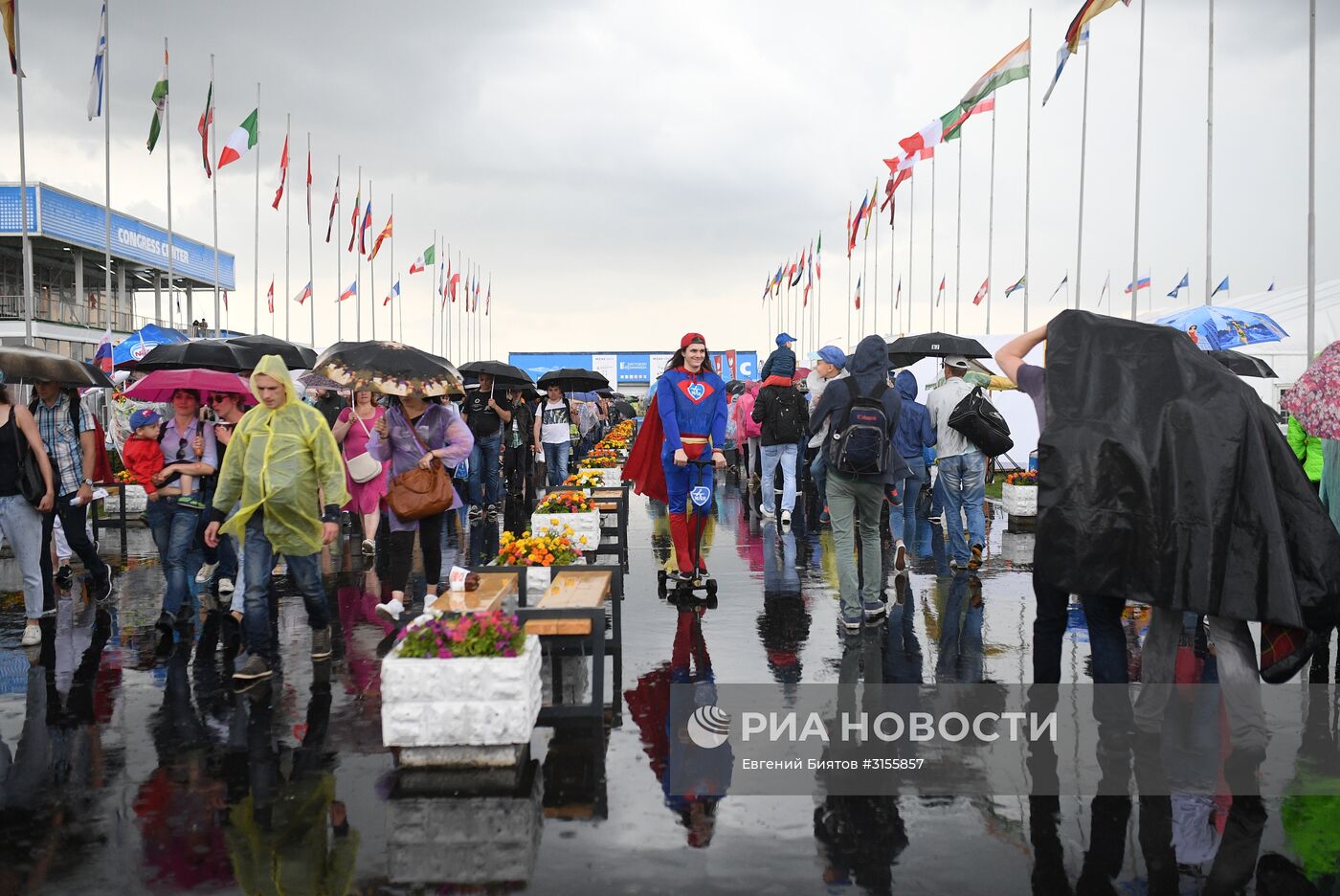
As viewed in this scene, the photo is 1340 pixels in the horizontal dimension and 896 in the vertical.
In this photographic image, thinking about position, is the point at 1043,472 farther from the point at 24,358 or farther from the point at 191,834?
the point at 24,358

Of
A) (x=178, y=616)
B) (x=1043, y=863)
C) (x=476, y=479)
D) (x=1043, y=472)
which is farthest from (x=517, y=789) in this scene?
(x=476, y=479)

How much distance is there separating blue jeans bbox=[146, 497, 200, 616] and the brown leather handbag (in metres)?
1.66

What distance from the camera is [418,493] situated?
7844mm

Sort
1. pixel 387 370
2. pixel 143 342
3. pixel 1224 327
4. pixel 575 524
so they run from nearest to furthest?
pixel 387 370, pixel 575 524, pixel 1224 327, pixel 143 342


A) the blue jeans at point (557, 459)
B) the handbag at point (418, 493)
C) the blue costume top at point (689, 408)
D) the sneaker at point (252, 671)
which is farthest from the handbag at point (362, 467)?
the blue jeans at point (557, 459)

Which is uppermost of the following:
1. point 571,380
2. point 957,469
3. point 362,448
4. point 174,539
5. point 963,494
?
point 571,380

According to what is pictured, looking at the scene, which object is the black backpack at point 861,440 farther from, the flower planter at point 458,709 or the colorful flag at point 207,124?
the colorful flag at point 207,124

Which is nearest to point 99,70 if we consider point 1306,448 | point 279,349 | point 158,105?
point 158,105

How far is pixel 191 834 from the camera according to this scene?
14.0ft

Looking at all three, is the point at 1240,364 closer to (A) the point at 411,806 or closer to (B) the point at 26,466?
(A) the point at 411,806

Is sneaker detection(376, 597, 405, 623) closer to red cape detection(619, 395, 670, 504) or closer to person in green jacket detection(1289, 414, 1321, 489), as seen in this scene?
red cape detection(619, 395, 670, 504)

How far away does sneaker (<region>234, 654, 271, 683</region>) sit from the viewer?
6500 millimetres

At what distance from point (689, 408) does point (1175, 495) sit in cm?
471

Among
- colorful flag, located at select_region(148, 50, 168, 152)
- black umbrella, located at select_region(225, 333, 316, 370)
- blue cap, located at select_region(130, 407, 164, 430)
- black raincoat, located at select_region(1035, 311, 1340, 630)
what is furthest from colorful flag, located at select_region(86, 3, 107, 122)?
black raincoat, located at select_region(1035, 311, 1340, 630)
